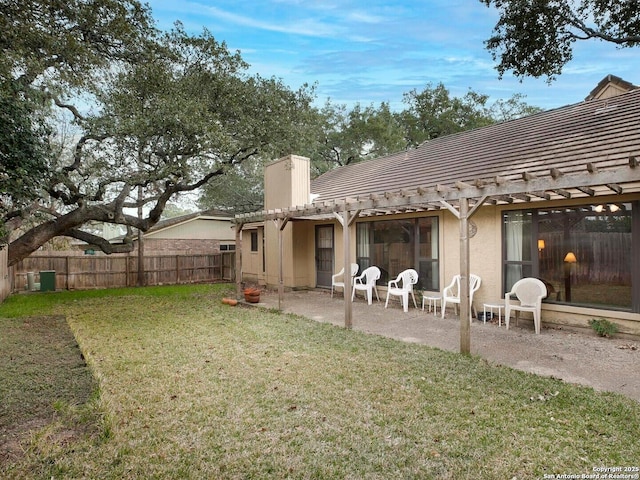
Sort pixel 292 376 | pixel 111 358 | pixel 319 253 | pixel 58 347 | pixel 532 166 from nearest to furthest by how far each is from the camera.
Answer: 1. pixel 292 376
2. pixel 111 358
3. pixel 58 347
4. pixel 532 166
5. pixel 319 253

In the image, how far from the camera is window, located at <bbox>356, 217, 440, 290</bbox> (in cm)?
881

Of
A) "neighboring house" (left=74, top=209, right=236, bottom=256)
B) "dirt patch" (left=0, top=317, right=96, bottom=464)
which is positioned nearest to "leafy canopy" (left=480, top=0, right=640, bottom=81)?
"dirt patch" (left=0, top=317, right=96, bottom=464)

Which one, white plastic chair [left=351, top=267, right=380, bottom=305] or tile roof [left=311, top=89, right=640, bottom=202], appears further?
white plastic chair [left=351, top=267, right=380, bottom=305]

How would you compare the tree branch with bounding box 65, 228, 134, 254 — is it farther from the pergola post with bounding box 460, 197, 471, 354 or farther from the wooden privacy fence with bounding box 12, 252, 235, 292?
the pergola post with bounding box 460, 197, 471, 354

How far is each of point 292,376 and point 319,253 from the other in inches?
309

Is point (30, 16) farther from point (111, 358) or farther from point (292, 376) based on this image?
point (292, 376)

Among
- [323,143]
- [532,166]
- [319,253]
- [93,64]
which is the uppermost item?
[323,143]

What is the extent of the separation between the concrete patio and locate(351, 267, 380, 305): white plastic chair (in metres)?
0.57

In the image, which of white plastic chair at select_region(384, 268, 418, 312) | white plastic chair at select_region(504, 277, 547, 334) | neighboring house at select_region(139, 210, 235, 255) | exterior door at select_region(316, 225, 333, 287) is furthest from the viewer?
neighboring house at select_region(139, 210, 235, 255)

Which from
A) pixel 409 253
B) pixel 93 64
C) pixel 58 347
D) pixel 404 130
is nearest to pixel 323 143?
pixel 404 130

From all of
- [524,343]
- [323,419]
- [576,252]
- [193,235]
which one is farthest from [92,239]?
[576,252]

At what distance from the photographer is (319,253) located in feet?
39.8

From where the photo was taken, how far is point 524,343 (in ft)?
18.8

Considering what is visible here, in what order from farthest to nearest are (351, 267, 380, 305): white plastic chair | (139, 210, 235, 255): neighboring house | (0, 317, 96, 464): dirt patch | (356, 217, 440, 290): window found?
(139, 210, 235, 255): neighboring house, (351, 267, 380, 305): white plastic chair, (356, 217, 440, 290): window, (0, 317, 96, 464): dirt patch
